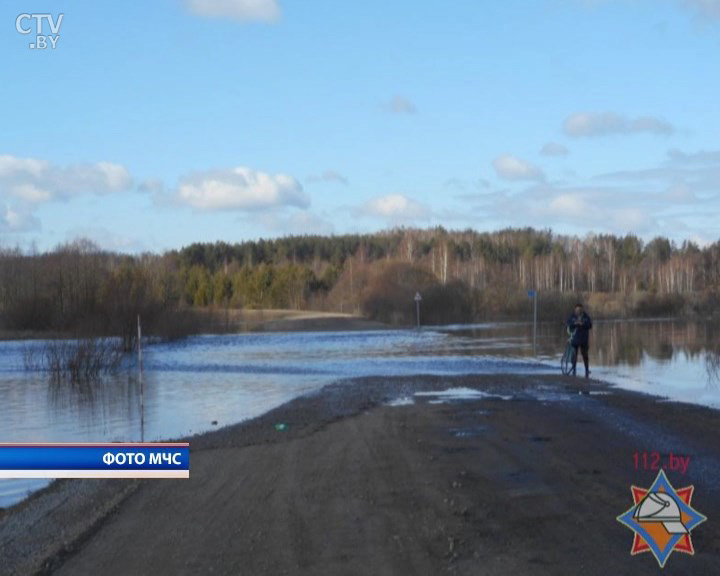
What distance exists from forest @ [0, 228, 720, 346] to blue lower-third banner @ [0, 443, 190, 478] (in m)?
29.4

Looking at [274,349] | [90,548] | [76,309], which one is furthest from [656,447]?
[76,309]

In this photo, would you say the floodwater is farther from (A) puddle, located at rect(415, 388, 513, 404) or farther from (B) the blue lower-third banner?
(A) puddle, located at rect(415, 388, 513, 404)

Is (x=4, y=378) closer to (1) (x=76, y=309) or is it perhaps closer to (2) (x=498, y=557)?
(1) (x=76, y=309)

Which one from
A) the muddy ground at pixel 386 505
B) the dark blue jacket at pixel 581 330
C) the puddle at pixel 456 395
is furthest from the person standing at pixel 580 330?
the muddy ground at pixel 386 505

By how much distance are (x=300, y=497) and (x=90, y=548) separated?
7.62ft

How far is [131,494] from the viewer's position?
10.8 meters

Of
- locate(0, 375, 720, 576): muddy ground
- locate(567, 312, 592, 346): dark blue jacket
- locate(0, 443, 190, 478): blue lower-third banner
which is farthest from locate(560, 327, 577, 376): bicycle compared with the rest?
locate(0, 443, 190, 478): blue lower-third banner

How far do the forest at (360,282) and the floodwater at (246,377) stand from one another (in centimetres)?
498

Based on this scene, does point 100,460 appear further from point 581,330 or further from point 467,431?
point 581,330

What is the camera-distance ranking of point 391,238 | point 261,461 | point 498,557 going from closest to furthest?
point 498,557
point 261,461
point 391,238

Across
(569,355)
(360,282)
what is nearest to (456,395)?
(569,355)

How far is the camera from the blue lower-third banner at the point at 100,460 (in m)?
10.5

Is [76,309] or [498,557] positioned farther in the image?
[76,309]

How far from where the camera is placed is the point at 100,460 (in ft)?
35.3
